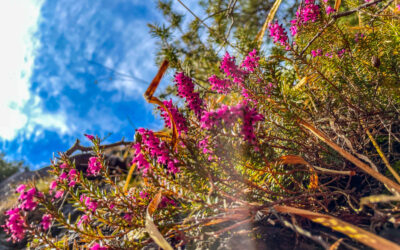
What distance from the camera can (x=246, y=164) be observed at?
49.0 inches

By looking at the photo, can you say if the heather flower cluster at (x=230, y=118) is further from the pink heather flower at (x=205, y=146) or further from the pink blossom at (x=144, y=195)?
the pink blossom at (x=144, y=195)

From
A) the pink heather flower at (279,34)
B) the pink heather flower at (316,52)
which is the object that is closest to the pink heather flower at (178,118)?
the pink heather flower at (279,34)

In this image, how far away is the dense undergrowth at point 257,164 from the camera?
3.52 ft

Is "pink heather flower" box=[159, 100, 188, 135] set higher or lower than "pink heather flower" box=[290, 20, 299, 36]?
lower

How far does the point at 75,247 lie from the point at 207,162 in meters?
0.87

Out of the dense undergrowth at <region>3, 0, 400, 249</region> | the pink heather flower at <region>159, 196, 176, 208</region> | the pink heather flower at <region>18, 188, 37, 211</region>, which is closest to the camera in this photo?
the dense undergrowth at <region>3, 0, 400, 249</region>

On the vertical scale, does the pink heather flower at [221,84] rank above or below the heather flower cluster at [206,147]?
above

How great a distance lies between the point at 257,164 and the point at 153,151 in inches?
22.1

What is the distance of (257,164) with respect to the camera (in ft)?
4.02

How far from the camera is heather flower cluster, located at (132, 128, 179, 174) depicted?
1.17 meters

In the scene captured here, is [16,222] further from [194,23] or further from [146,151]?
[194,23]

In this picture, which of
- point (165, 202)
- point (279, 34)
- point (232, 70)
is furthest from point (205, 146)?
point (279, 34)

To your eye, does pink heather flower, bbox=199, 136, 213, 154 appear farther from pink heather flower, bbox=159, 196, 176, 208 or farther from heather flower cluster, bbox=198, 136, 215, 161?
pink heather flower, bbox=159, 196, 176, 208

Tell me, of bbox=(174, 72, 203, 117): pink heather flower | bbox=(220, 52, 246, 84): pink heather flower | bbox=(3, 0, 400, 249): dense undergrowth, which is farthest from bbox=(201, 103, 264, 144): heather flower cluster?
bbox=(220, 52, 246, 84): pink heather flower
